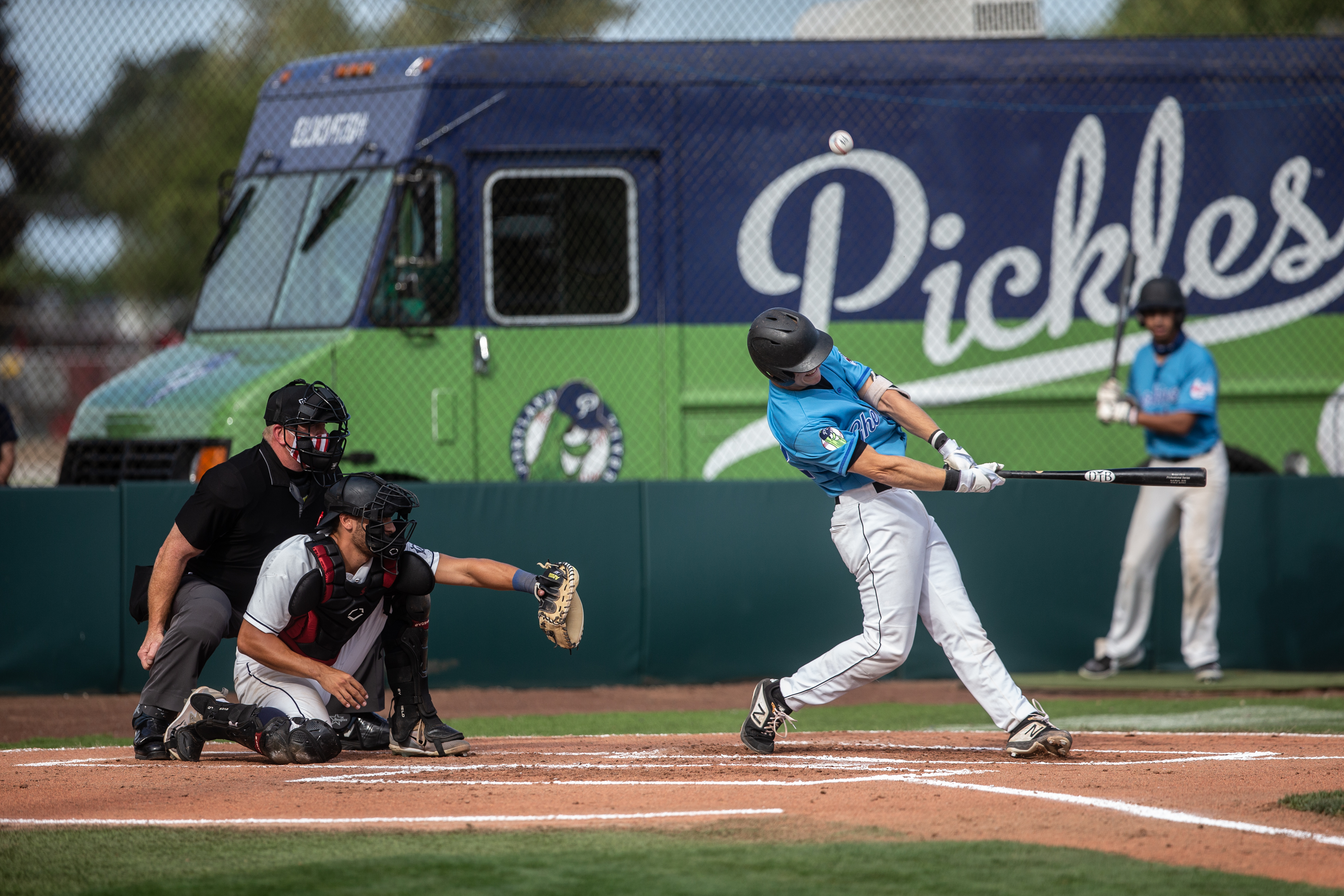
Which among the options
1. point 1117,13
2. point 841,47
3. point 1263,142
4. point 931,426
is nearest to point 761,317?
point 931,426

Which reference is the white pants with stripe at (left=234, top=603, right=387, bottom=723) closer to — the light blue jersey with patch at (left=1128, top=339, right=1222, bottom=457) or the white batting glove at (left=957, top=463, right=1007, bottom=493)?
the white batting glove at (left=957, top=463, right=1007, bottom=493)

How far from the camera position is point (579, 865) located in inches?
171

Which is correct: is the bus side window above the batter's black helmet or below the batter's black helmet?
above

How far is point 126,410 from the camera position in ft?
29.7

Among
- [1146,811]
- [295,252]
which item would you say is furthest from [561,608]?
[295,252]

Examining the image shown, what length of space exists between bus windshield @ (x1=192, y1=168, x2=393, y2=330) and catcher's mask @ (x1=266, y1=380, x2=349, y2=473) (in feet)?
8.36

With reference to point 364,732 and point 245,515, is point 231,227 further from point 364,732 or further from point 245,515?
point 364,732

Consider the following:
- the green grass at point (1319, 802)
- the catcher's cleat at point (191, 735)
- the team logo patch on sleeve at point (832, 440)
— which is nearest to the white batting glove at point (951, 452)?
the team logo patch on sleeve at point (832, 440)

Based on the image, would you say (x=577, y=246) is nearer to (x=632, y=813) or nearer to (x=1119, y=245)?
(x=1119, y=245)

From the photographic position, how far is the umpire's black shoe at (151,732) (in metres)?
6.32

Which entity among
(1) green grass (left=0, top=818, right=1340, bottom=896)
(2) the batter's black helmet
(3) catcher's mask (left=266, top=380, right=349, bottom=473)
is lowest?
(1) green grass (left=0, top=818, right=1340, bottom=896)

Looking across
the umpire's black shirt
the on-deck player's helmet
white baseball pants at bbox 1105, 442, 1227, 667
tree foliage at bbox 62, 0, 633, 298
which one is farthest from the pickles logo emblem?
tree foliage at bbox 62, 0, 633, 298

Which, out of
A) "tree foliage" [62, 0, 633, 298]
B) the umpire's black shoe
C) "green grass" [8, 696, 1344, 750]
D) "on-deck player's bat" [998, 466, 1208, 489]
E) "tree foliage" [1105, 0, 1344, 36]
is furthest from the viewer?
"tree foliage" [1105, 0, 1344, 36]

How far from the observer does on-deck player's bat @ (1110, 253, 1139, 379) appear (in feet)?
30.5
